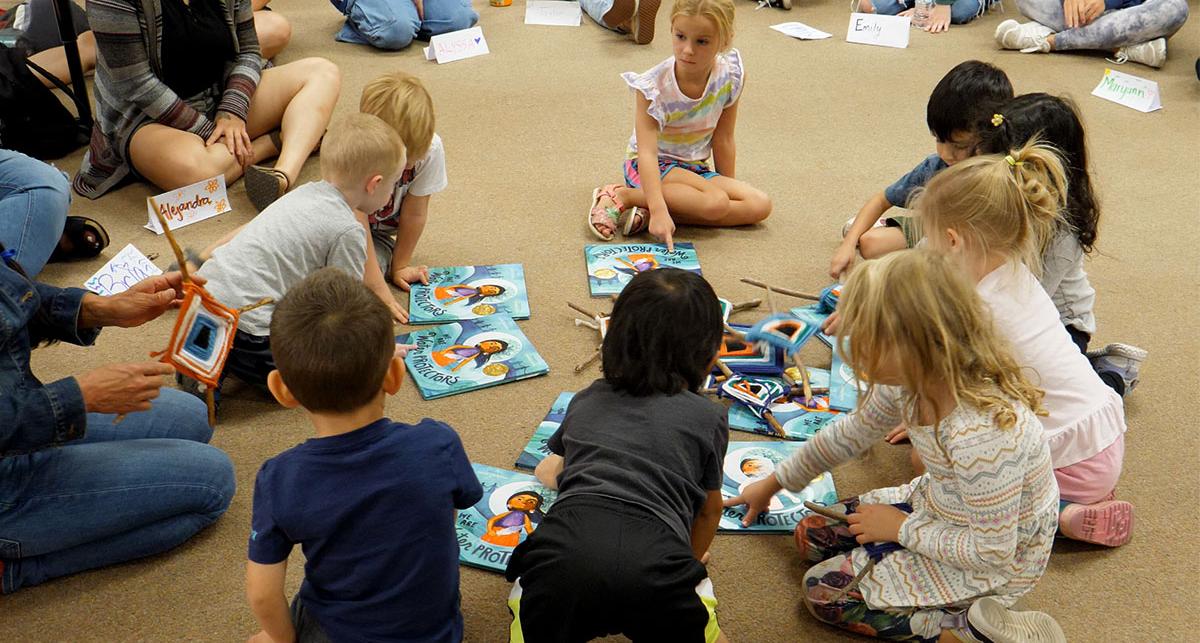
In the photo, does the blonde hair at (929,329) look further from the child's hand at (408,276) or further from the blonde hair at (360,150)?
the child's hand at (408,276)

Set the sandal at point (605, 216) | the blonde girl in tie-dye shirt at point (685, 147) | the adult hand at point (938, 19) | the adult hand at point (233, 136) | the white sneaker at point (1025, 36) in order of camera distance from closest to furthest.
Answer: the blonde girl in tie-dye shirt at point (685, 147), the sandal at point (605, 216), the adult hand at point (233, 136), the white sneaker at point (1025, 36), the adult hand at point (938, 19)

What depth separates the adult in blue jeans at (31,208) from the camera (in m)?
1.93

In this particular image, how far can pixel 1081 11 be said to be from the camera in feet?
11.3

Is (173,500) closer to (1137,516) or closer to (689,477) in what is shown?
(689,477)

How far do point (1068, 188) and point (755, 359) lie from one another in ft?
1.97

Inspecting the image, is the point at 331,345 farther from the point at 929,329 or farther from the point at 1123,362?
the point at 1123,362

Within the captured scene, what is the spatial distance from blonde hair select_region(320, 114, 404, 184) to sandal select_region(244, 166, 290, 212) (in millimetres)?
634

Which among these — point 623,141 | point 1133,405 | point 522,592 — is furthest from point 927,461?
point 623,141

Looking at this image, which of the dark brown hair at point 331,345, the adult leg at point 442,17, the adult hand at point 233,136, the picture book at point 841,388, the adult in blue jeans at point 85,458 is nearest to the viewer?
the dark brown hair at point 331,345

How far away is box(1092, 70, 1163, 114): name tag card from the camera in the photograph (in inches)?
122

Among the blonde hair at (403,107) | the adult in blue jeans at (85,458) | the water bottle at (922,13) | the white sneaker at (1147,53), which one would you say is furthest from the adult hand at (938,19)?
the adult in blue jeans at (85,458)

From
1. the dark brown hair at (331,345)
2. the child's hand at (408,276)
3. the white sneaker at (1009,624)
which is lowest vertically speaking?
the child's hand at (408,276)

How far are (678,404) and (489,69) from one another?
2270 mm

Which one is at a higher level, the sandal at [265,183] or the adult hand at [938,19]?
the adult hand at [938,19]
